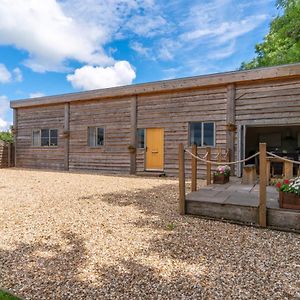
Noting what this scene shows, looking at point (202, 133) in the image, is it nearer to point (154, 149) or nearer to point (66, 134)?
point (154, 149)

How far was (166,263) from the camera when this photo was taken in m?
2.69

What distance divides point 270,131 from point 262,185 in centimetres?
1093

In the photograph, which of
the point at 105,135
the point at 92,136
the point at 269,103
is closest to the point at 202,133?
the point at 269,103

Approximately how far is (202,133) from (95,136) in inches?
220

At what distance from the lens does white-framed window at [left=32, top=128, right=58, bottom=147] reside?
1382 centimetres

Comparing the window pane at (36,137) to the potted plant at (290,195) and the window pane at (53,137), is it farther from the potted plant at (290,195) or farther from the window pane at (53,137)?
the potted plant at (290,195)

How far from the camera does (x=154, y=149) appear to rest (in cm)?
1089

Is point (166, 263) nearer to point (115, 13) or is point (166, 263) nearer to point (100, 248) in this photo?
point (100, 248)

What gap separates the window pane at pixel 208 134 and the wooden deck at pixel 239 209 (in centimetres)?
477

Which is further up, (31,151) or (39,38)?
(39,38)

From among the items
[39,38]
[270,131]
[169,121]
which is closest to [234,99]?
[169,121]

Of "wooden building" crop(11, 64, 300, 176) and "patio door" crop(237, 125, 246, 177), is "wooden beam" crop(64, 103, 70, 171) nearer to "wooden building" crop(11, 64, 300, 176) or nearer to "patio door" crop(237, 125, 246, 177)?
"wooden building" crop(11, 64, 300, 176)

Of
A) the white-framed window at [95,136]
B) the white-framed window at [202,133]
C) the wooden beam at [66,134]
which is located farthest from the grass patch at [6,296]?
the wooden beam at [66,134]

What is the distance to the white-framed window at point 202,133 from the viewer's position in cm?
966
